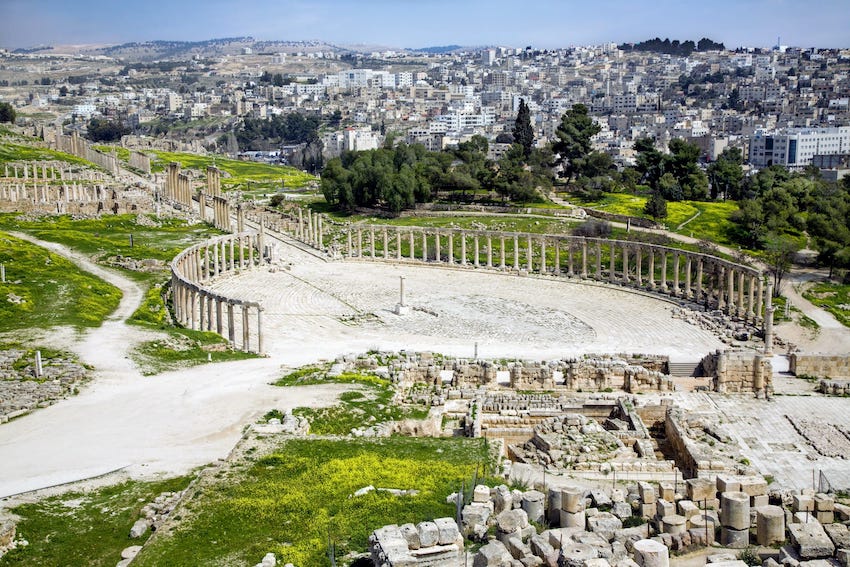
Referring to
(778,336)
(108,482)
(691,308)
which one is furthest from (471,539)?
(691,308)

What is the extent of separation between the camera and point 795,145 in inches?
6732

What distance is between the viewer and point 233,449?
3070 cm

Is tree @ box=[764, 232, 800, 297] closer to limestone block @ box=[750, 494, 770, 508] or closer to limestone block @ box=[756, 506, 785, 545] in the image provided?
limestone block @ box=[750, 494, 770, 508]

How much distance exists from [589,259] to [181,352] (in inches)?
1695

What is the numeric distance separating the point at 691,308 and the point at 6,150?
336 feet

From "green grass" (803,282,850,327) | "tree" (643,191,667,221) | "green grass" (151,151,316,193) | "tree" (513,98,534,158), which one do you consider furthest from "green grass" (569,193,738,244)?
"green grass" (151,151,316,193)

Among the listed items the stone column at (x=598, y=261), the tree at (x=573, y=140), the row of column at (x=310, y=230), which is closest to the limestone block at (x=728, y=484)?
the stone column at (x=598, y=261)

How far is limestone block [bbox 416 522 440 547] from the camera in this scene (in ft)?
72.6

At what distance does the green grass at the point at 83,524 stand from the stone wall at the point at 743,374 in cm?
2561

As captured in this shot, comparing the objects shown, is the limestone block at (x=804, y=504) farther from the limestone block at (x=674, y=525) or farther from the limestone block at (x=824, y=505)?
the limestone block at (x=674, y=525)

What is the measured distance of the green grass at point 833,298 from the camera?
6228 cm

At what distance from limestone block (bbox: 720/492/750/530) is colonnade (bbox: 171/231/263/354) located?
102ft

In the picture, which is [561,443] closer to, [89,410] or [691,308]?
[89,410]

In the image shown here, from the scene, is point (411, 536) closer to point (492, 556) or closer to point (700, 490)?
point (492, 556)
